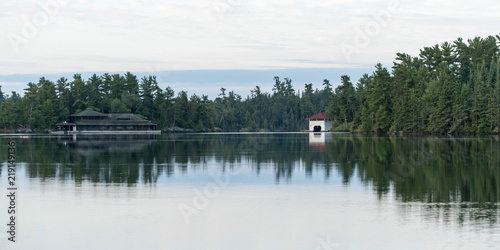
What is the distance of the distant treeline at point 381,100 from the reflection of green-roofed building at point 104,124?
483 centimetres

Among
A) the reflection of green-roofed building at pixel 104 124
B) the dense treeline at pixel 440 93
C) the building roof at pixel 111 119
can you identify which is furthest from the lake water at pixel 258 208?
the building roof at pixel 111 119

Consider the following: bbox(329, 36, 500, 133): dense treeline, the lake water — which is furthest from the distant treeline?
the lake water

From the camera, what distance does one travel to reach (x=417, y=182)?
22.6 m

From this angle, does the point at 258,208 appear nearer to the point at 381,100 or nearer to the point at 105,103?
the point at 381,100

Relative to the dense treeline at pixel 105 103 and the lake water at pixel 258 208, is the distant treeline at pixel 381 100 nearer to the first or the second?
the dense treeline at pixel 105 103

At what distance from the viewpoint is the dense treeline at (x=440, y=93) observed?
91125 mm

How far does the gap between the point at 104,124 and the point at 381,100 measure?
238 feet

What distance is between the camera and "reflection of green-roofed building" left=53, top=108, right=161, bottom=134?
463 feet

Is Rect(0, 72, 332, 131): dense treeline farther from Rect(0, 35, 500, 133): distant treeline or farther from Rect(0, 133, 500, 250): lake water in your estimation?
Rect(0, 133, 500, 250): lake water

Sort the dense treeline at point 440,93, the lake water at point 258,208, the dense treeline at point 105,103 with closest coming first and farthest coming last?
1. the lake water at point 258,208
2. the dense treeline at point 440,93
3. the dense treeline at point 105,103

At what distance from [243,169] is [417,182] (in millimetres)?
10189

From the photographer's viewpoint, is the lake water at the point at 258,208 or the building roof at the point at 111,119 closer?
the lake water at the point at 258,208

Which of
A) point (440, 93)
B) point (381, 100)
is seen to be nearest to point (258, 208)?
point (440, 93)

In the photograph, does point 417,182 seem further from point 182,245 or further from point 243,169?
point 182,245
